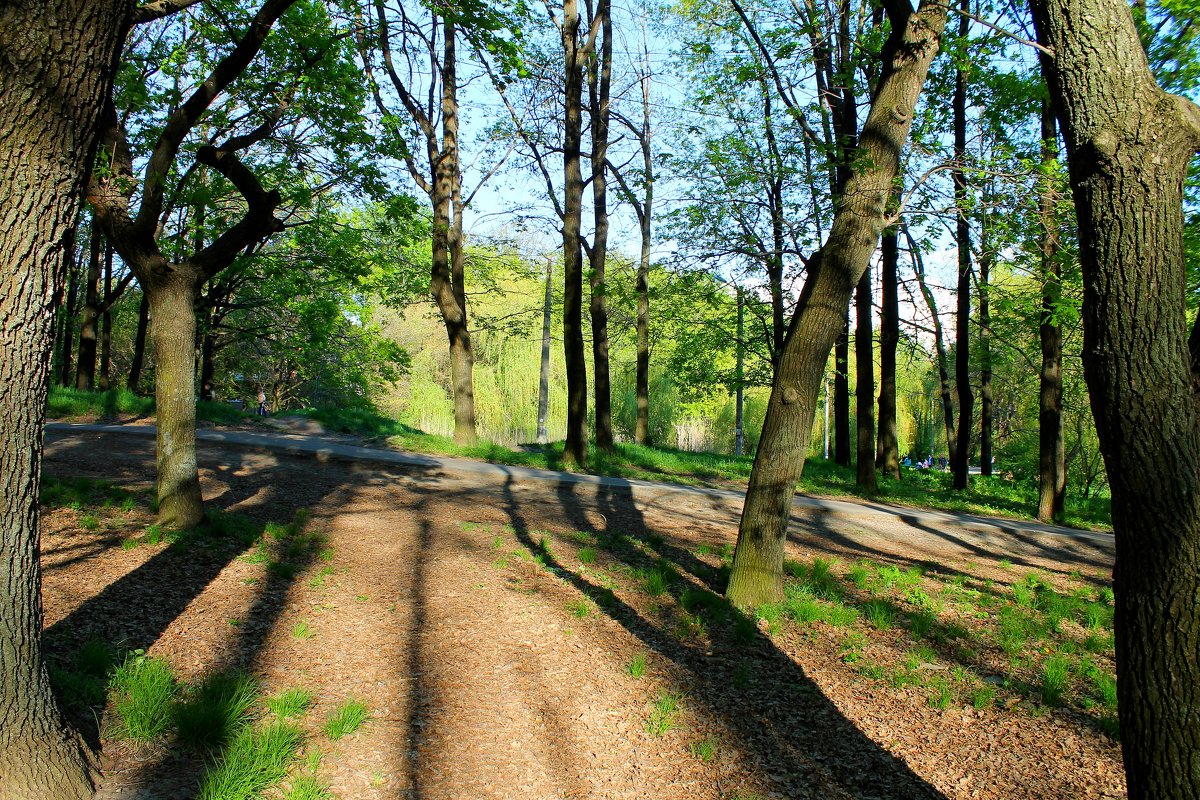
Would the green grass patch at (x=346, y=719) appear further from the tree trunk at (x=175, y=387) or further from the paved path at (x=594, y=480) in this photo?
the paved path at (x=594, y=480)

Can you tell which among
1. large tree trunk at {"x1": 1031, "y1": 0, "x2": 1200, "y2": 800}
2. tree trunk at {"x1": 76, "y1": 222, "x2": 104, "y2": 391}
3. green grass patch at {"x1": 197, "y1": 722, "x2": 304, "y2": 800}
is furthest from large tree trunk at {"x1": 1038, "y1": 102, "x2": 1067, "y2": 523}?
tree trunk at {"x1": 76, "y1": 222, "x2": 104, "y2": 391}

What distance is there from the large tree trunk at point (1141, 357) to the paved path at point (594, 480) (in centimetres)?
943

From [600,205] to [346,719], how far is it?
1427 cm

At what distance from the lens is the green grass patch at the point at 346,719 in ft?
13.2

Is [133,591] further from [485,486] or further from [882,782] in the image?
[485,486]

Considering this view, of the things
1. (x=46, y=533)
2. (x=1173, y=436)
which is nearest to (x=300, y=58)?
(x=46, y=533)

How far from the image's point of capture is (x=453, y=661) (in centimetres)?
505

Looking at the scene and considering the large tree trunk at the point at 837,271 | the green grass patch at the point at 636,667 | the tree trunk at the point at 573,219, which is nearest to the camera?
the green grass patch at the point at 636,667

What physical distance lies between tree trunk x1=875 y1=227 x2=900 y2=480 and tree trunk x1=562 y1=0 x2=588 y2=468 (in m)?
8.06

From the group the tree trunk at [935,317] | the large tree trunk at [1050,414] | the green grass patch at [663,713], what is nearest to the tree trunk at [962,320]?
the tree trunk at [935,317]

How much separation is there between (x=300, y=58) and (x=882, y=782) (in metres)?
8.74

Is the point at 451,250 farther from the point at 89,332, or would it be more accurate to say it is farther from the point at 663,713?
the point at 663,713

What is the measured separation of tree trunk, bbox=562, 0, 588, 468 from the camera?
14055 mm

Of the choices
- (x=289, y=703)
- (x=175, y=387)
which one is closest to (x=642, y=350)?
(x=175, y=387)
